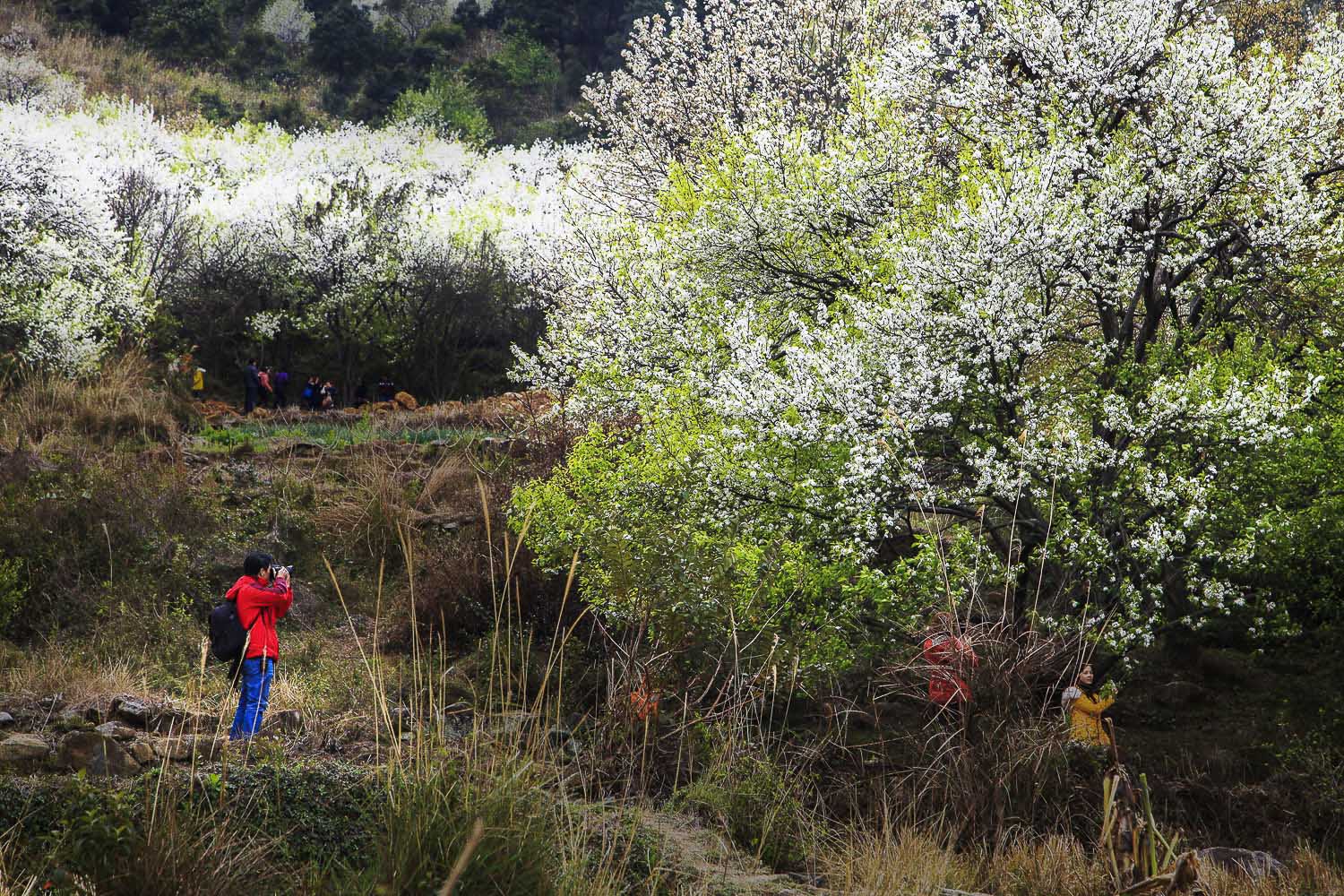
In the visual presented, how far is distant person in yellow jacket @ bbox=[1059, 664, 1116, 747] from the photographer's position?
562cm

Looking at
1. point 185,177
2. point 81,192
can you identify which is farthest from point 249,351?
point 185,177

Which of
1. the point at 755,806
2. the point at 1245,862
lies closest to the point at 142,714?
the point at 755,806

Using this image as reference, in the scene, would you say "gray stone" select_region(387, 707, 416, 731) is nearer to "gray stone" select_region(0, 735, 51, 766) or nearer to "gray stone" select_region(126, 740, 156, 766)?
"gray stone" select_region(126, 740, 156, 766)

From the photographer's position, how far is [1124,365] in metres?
9.66

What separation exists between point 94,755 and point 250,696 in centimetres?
173

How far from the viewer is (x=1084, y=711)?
7.85 metres

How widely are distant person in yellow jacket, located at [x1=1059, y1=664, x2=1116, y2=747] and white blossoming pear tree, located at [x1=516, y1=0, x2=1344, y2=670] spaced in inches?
23.7

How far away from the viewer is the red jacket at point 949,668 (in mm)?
5421

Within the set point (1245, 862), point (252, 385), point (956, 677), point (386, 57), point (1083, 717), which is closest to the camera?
point (956, 677)

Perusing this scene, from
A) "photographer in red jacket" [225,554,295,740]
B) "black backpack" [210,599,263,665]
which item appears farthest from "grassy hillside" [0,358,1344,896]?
"black backpack" [210,599,263,665]

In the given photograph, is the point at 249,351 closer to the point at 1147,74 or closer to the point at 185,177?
the point at 185,177

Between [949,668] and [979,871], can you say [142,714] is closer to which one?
[949,668]

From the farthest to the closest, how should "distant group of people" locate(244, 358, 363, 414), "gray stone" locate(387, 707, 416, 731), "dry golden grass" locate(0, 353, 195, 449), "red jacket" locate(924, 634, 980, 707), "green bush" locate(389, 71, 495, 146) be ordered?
1. "green bush" locate(389, 71, 495, 146)
2. "distant group of people" locate(244, 358, 363, 414)
3. "dry golden grass" locate(0, 353, 195, 449)
4. "red jacket" locate(924, 634, 980, 707)
5. "gray stone" locate(387, 707, 416, 731)

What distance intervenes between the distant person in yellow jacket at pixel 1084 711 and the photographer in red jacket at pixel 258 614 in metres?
4.91
